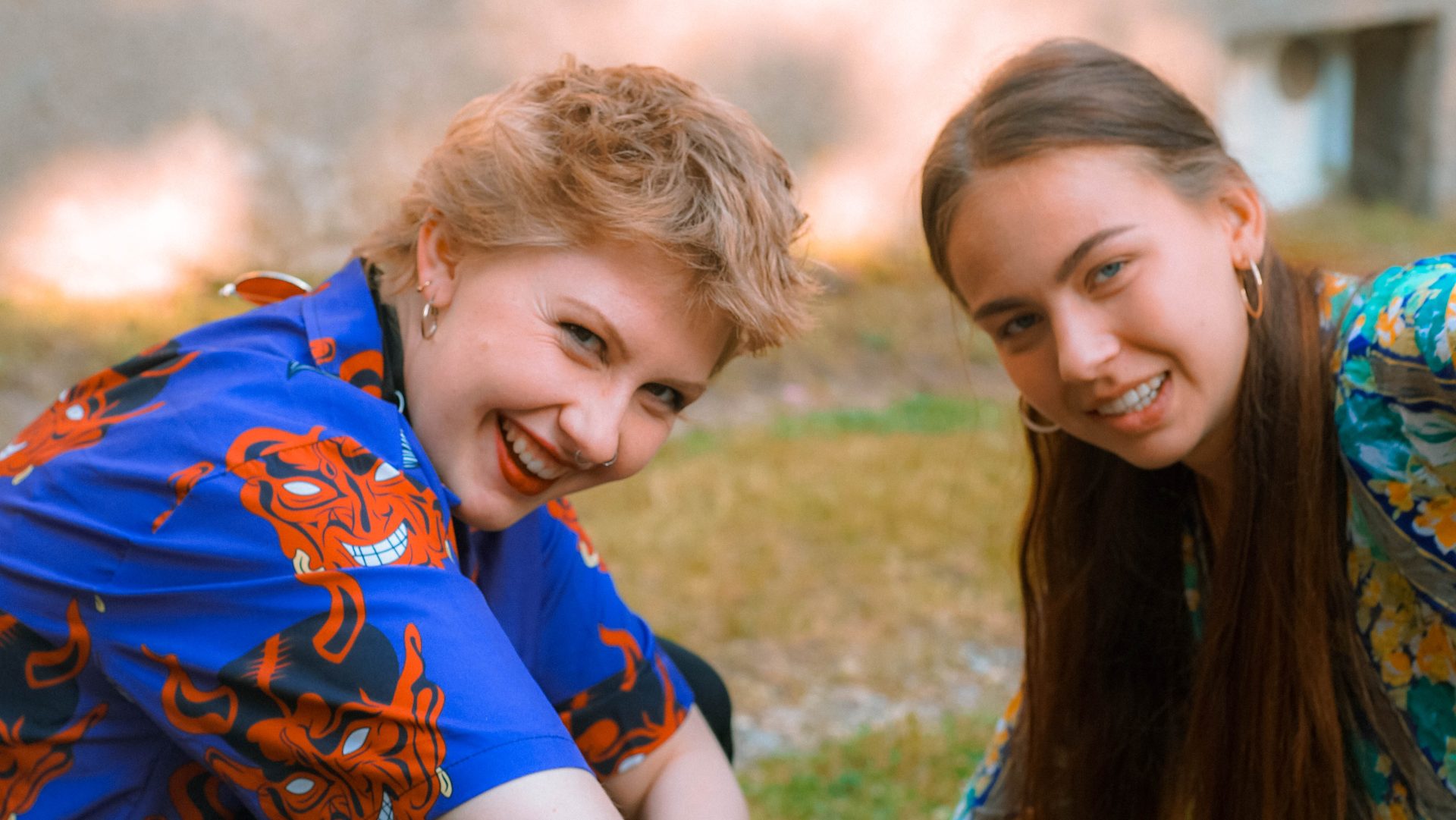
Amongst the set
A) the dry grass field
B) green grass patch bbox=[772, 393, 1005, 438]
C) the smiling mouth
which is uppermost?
the smiling mouth

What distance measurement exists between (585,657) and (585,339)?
0.50 m

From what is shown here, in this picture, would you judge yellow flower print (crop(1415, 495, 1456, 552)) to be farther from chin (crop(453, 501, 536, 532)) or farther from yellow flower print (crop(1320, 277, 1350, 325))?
chin (crop(453, 501, 536, 532))

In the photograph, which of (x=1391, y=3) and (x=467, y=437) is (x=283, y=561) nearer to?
(x=467, y=437)

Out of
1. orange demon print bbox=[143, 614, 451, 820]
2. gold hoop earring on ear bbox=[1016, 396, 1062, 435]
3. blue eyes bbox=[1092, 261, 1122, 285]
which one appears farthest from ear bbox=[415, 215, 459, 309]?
gold hoop earring on ear bbox=[1016, 396, 1062, 435]

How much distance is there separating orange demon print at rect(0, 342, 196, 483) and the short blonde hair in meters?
0.28

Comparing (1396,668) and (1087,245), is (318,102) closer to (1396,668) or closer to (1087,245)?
(1087,245)

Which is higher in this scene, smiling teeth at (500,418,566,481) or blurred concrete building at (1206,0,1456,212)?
smiling teeth at (500,418,566,481)

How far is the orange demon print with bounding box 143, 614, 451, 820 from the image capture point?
1.25m

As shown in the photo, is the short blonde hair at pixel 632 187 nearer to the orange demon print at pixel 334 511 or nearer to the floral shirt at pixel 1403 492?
the orange demon print at pixel 334 511

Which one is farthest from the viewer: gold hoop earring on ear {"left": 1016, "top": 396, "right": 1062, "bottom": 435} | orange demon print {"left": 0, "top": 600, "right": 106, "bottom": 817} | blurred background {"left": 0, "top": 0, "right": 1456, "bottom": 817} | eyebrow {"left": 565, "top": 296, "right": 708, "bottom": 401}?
blurred background {"left": 0, "top": 0, "right": 1456, "bottom": 817}

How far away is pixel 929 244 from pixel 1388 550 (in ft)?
2.44

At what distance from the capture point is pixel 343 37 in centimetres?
551

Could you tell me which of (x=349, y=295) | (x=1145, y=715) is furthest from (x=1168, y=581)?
(x=349, y=295)

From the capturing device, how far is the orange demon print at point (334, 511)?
127 centimetres
